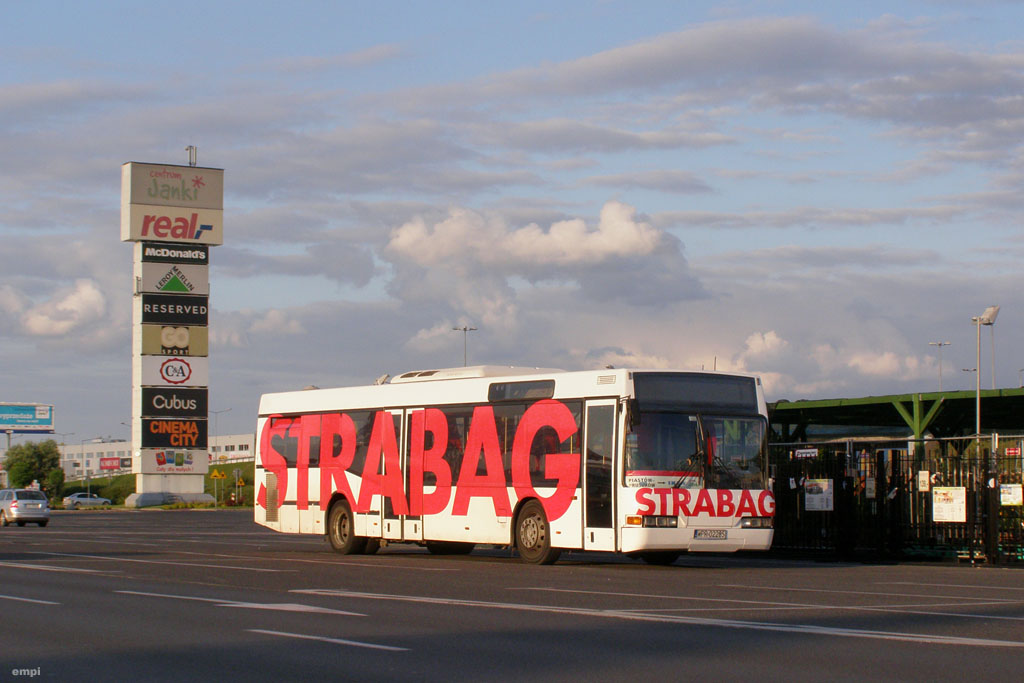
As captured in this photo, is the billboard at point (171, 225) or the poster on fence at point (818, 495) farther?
the billboard at point (171, 225)

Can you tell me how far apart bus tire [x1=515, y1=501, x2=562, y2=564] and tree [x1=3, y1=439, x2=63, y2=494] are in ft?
440

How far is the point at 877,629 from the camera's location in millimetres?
11391

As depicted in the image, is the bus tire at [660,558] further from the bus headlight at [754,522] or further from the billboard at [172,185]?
the billboard at [172,185]

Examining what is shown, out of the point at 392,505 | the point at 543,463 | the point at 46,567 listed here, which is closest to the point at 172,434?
the point at 392,505

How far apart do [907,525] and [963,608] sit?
458 inches

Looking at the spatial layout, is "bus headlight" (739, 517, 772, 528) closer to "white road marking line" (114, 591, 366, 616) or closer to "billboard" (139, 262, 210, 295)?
"white road marking line" (114, 591, 366, 616)

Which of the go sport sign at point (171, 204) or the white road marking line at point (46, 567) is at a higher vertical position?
the go sport sign at point (171, 204)

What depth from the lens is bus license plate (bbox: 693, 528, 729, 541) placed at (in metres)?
20.8

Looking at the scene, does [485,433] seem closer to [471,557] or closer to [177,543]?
[471,557]

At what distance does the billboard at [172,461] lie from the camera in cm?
9812

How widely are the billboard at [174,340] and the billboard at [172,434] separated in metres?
4.90

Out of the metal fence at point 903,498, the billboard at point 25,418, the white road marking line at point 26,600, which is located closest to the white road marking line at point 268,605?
the white road marking line at point 26,600

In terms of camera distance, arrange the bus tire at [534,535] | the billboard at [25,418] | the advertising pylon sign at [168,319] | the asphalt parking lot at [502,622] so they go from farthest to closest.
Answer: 1. the billboard at [25,418]
2. the advertising pylon sign at [168,319]
3. the bus tire at [534,535]
4. the asphalt parking lot at [502,622]

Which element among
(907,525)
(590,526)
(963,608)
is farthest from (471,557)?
(963,608)
